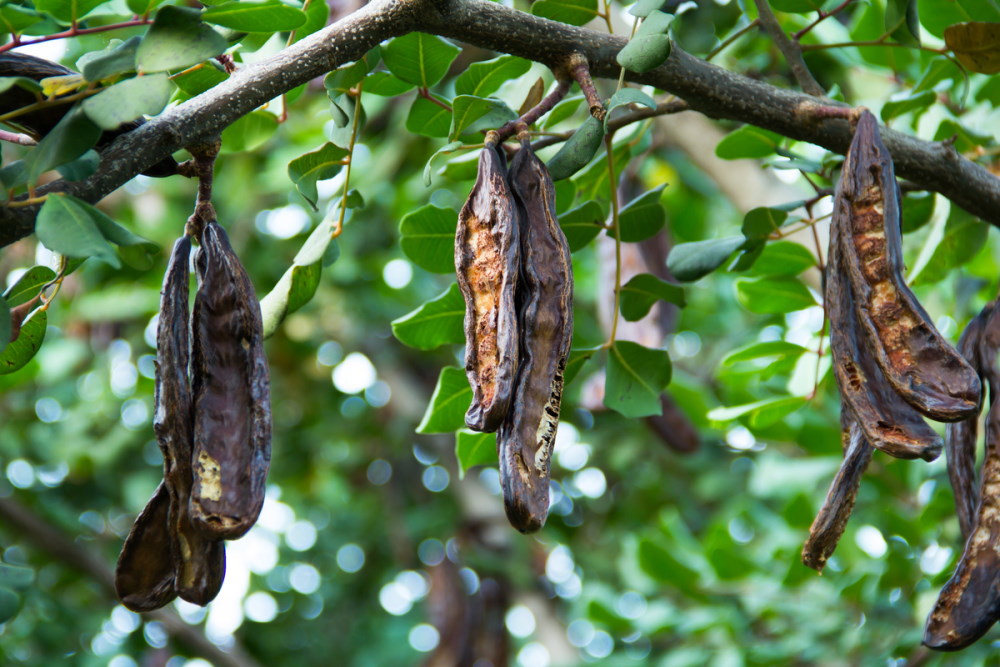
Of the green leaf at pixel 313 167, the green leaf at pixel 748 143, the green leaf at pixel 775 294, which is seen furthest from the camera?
the green leaf at pixel 775 294

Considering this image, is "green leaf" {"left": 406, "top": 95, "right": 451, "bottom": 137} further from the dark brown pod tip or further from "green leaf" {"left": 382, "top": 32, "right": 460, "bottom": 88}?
the dark brown pod tip

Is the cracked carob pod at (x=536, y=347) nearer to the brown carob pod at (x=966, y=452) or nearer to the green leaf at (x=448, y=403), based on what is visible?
the green leaf at (x=448, y=403)

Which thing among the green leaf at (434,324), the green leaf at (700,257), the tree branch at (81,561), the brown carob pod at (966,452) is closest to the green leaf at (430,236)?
the green leaf at (434,324)

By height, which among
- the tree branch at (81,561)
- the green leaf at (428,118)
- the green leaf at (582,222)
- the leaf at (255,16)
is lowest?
the tree branch at (81,561)

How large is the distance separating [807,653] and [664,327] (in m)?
0.82

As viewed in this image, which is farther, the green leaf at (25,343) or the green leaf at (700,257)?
the green leaf at (700,257)

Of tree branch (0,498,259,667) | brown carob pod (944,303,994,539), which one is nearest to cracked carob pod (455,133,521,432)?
brown carob pod (944,303,994,539)

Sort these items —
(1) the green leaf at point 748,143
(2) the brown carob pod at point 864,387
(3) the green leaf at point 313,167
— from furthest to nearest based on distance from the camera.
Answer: (1) the green leaf at point 748,143
(3) the green leaf at point 313,167
(2) the brown carob pod at point 864,387

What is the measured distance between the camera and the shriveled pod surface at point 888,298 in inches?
31.6

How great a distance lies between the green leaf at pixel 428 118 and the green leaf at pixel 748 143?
418 mm

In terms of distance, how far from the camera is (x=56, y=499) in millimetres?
3375

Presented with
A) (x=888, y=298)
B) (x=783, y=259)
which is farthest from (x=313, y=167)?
(x=783, y=259)

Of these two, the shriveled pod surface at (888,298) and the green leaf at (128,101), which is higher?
the green leaf at (128,101)

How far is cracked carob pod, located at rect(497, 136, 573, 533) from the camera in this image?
0.73m
